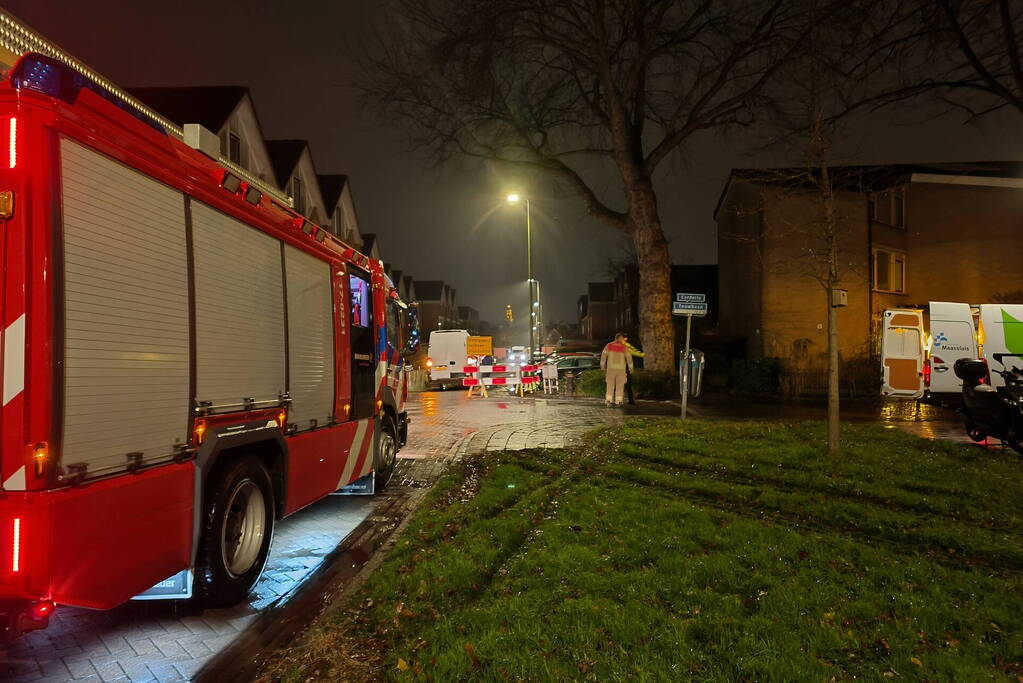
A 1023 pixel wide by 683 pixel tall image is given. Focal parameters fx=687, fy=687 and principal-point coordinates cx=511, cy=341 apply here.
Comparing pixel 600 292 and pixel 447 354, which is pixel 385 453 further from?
pixel 600 292

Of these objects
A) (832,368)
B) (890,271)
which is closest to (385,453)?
(832,368)

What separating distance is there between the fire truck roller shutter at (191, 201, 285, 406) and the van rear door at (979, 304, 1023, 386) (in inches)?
542

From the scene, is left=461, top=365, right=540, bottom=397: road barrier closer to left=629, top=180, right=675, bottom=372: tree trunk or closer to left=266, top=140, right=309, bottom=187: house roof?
left=629, top=180, right=675, bottom=372: tree trunk

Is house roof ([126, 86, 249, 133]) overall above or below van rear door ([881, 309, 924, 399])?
above

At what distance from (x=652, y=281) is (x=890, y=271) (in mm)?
13492

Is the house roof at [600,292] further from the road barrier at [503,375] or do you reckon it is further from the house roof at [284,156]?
the road barrier at [503,375]

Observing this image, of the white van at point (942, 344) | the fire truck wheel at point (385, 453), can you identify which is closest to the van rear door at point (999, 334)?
the white van at point (942, 344)

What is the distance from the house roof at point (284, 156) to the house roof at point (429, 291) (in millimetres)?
55736

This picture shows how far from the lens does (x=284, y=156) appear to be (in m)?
29.7

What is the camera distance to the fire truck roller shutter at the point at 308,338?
5.35 metres

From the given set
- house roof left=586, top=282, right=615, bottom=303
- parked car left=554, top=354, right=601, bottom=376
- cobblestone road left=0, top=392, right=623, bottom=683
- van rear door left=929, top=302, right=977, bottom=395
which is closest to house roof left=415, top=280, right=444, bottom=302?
house roof left=586, top=282, right=615, bottom=303

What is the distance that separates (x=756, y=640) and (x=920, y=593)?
1426mm

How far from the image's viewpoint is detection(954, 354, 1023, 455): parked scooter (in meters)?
9.78

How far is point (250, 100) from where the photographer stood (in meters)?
24.6
